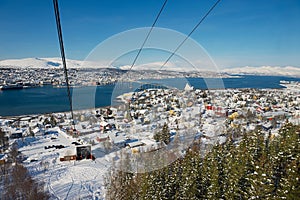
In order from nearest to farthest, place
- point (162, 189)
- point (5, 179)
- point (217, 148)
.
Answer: point (162, 189) < point (217, 148) < point (5, 179)

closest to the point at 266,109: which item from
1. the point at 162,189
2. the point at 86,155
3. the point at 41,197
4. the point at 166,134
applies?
the point at 166,134

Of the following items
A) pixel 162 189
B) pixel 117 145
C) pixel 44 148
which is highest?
pixel 162 189

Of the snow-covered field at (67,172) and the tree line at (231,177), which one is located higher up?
the tree line at (231,177)

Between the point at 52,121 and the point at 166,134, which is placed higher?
the point at 166,134

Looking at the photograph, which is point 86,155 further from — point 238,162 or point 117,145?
point 238,162

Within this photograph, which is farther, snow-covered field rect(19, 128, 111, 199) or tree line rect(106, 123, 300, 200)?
snow-covered field rect(19, 128, 111, 199)

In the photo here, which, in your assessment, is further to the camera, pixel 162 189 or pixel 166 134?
pixel 166 134

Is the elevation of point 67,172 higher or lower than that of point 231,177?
lower

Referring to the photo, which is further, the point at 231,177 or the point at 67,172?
the point at 67,172

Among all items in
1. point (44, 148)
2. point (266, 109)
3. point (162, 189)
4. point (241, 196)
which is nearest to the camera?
point (241, 196)

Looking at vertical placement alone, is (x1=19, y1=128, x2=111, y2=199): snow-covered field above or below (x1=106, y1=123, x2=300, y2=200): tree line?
below

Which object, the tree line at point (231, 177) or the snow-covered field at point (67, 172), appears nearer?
the tree line at point (231, 177)
